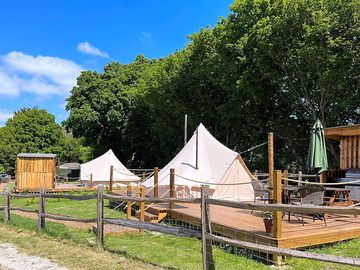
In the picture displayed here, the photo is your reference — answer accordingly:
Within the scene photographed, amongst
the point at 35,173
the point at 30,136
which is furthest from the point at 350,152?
the point at 30,136

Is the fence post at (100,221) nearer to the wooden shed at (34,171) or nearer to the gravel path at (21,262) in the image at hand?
the gravel path at (21,262)

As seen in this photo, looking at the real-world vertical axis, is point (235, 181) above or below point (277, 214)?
above

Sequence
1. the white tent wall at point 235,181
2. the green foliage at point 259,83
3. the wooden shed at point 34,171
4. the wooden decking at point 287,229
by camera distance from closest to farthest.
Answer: the wooden decking at point 287,229 < the white tent wall at point 235,181 < the green foliage at point 259,83 < the wooden shed at point 34,171

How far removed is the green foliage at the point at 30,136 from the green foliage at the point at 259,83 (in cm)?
1325

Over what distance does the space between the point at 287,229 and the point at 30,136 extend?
147 feet

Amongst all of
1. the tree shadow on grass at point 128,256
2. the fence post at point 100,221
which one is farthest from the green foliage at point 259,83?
the tree shadow on grass at point 128,256

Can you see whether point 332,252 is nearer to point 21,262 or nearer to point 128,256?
point 128,256

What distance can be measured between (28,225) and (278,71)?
14.6 metres

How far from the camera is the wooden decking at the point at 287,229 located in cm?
672

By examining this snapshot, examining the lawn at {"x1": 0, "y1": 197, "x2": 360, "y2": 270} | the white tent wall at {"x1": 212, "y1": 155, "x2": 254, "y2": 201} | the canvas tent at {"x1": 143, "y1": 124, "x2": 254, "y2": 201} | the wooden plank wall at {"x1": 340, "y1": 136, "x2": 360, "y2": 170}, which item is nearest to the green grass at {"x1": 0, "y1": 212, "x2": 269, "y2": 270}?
the lawn at {"x1": 0, "y1": 197, "x2": 360, "y2": 270}

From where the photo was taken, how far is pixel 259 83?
838 inches

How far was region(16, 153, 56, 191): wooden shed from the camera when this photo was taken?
72.8 ft

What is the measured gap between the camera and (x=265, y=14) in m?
20.3

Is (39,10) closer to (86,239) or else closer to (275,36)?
(275,36)
